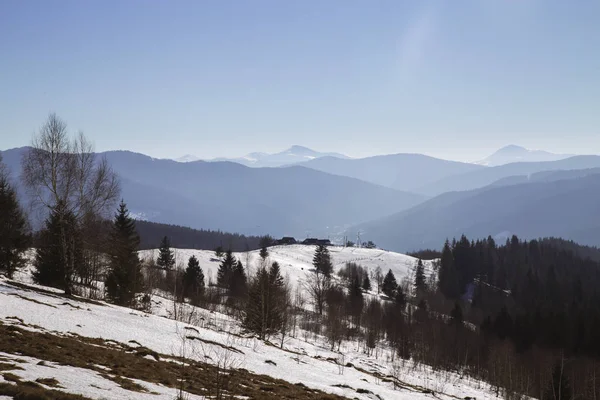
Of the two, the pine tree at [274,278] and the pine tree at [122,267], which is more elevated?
the pine tree at [122,267]

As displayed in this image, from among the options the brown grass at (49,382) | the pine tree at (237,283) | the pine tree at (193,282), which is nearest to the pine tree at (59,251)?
the brown grass at (49,382)

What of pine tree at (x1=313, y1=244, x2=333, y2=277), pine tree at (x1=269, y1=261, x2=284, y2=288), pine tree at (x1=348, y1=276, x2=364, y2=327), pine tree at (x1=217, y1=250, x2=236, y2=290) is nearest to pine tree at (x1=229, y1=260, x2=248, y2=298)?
pine tree at (x1=217, y1=250, x2=236, y2=290)

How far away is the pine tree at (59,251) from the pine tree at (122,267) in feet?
11.7

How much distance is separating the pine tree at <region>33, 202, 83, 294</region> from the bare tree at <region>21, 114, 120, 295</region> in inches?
2.9

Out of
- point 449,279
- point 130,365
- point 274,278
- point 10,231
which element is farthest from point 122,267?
point 449,279

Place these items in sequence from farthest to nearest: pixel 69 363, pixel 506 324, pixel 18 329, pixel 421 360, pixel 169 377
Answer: pixel 506 324 → pixel 421 360 → pixel 18 329 → pixel 169 377 → pixel 69 363

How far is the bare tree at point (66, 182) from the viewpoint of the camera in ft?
93.4

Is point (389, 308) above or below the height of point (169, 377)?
below

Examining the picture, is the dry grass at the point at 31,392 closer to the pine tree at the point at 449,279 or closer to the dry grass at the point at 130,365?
the dry grass at the point at 130,365

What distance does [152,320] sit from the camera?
95.2ft

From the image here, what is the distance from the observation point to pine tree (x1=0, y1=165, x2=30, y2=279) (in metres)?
38.0

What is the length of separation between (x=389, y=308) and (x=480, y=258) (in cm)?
8818

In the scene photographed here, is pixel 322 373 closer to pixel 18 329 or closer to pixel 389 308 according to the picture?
pixel 18 329

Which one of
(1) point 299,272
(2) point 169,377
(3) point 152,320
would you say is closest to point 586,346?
(1) point 299,272
